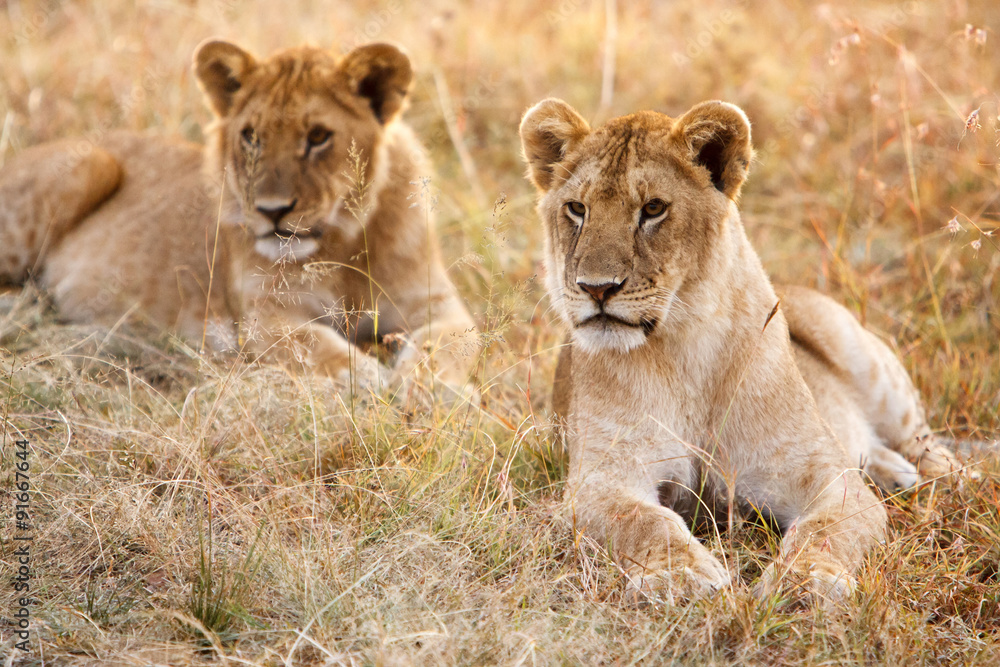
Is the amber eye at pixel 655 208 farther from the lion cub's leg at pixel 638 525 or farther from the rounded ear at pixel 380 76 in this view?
the rounded ear at pixel 380 76

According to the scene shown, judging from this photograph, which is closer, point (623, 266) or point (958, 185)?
point (623, 266)

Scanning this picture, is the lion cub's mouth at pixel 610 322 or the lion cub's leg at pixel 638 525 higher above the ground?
the lion cub's mouth at pixel 610 322

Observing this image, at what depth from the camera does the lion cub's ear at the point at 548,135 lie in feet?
11.2

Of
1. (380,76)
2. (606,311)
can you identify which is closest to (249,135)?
(380,76)

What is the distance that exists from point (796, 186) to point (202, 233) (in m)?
4.35

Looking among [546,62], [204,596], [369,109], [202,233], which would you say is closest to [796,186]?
[546,62]

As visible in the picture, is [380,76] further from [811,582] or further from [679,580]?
[811,582]

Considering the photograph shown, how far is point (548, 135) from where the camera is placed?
3.51 m

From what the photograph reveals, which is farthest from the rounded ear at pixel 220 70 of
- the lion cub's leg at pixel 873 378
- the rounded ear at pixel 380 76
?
the lion cub's leg at pixel 873 378

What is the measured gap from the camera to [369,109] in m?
5.01

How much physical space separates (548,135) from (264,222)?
168 centimetres

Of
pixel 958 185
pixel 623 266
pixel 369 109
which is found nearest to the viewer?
pixel 623 266

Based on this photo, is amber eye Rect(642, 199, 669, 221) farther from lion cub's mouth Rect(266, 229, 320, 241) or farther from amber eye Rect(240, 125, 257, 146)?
amber eye Rect(240, 125, 257, 146)

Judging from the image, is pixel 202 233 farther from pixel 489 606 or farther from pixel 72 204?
pixel 489 606
